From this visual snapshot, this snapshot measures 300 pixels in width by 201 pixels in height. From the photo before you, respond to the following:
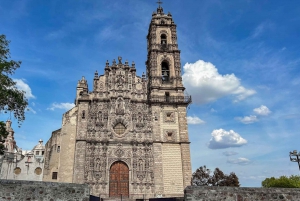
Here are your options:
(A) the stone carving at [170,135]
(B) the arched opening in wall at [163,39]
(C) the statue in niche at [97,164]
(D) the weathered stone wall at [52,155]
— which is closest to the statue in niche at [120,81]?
(A) the stone carving at [170,135]

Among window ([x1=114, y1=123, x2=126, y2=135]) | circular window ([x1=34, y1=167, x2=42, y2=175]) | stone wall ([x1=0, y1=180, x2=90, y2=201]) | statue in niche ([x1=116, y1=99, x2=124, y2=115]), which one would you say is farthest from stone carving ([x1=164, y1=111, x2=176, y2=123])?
stone wall ([x1=0, y1=180, x2=90, y2=201])

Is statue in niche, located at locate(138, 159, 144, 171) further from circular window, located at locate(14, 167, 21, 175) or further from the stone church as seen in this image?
circular window, located at locate(14, 167, 21, 175)

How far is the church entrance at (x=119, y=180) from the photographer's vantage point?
86.7ft

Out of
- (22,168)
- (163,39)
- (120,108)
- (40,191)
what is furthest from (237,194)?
(163,39)

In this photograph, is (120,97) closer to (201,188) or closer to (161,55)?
(161,55)

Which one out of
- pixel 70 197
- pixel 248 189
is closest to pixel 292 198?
pixel 248 189

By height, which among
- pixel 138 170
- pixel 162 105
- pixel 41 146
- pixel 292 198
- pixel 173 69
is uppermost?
pixel 173 69

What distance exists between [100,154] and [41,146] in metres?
15.5

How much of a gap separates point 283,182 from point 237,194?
32244 millimetres

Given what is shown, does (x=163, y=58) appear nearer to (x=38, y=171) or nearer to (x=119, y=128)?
(x=119, y=128)

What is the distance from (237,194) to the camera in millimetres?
11109

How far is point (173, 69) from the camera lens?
33.3 meters

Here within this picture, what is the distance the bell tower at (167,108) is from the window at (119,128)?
3409 mm

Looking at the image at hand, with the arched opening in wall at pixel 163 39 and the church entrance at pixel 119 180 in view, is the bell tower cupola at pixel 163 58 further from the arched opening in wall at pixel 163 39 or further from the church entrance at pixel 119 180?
the church entrance at pixel 119 180
